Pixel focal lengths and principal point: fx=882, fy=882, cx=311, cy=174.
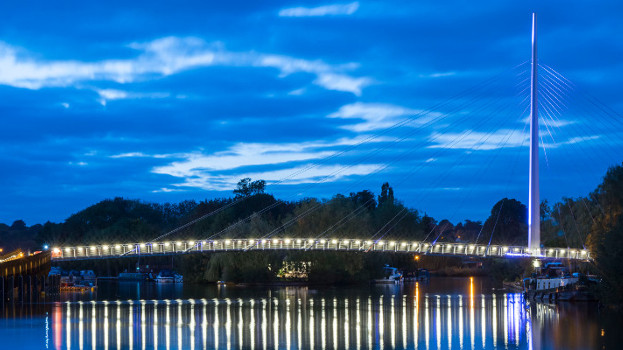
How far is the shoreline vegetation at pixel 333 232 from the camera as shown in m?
72.6

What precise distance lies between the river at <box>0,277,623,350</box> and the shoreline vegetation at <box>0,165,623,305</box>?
8034 mm

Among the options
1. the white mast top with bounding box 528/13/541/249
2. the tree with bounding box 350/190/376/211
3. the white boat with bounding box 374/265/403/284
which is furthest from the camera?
the tree with bounding box 350/190/376/211

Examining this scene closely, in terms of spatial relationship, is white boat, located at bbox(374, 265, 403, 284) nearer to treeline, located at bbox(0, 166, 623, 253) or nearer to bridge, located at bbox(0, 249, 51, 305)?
treeline, located at bbox(0, 166, 623, 253)

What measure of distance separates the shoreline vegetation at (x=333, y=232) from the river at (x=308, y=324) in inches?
316

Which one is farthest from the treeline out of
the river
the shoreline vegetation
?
the river

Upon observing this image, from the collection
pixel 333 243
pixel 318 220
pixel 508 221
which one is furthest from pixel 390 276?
pixel 508 221

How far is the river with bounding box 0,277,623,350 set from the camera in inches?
1597

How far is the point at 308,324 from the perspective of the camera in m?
48.8

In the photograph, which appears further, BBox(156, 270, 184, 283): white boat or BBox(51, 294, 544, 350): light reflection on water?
BBox(156, 270, 184, 283): white boat

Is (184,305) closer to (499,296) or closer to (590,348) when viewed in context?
(499,296)

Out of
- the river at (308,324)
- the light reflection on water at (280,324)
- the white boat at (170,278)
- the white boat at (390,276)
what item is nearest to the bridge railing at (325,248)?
the river at (308,324)

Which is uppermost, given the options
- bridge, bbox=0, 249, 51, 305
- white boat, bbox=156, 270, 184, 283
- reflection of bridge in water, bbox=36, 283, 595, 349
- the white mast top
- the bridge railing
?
the white mast top

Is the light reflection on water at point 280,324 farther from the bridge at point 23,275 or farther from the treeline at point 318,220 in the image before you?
the treeline at point 318,220

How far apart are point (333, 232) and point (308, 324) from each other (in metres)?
44.1
